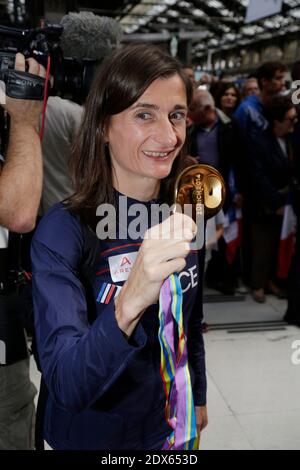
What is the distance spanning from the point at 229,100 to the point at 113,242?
343 centimetres

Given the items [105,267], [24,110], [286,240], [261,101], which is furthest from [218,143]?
[105,267]

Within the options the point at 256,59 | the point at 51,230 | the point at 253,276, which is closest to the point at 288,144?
the point at 253,276

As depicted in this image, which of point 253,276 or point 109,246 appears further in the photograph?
point 253,276

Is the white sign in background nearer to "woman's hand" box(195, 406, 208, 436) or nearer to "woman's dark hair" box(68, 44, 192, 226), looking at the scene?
"woman's dark hair" box(68, 44, 192, 226)

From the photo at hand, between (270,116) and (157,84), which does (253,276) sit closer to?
(270,116)

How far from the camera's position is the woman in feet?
2.56

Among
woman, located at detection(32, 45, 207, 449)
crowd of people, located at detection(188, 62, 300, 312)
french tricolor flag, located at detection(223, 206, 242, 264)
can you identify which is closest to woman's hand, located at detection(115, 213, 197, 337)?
woman, located at detection(32, 45, 207, 449)

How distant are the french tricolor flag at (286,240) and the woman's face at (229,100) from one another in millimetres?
1307

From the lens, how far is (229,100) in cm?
405

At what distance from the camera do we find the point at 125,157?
3.09 ft

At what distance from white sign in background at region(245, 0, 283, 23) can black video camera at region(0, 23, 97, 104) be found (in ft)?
6.09

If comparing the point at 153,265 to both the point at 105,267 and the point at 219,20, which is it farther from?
the point at 219,20

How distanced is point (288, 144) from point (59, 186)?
1766mm
